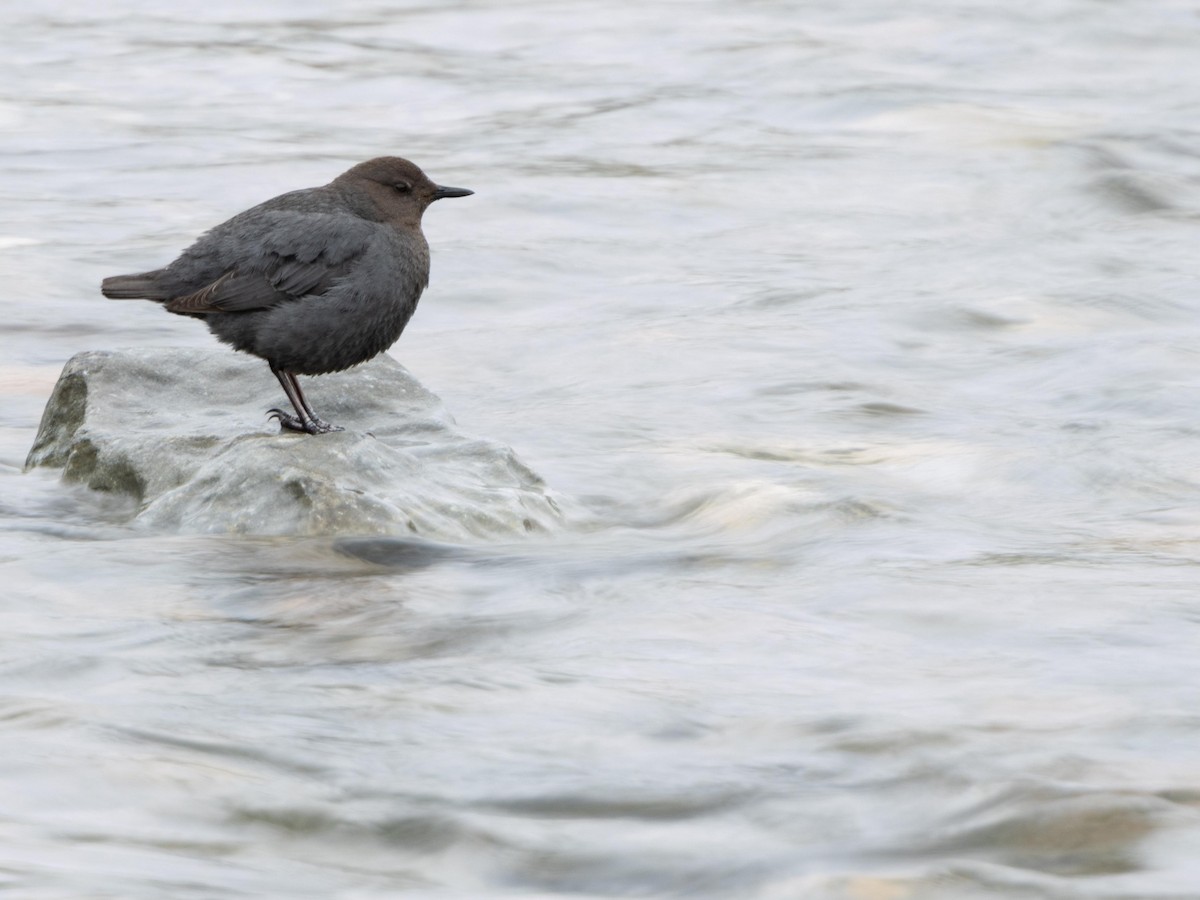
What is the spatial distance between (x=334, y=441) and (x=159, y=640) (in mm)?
1046

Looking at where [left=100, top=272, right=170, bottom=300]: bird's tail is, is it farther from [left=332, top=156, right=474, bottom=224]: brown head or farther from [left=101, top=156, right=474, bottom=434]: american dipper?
[left=332, top=156, right=474, bottom=224]: brown head

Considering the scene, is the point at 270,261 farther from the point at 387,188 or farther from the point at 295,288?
the point at 387,188

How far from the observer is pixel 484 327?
880 centimetres

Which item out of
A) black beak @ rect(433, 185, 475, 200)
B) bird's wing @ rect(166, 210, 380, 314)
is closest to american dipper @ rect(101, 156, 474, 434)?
bird's wing @ rect(166, 210, 380, 314)

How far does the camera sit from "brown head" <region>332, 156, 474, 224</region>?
6.27 meters

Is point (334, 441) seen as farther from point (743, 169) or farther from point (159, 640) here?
point (743, 169)

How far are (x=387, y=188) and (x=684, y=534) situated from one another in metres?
1.53

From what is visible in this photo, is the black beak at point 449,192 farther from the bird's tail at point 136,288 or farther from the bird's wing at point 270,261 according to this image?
the bird's tail at point 136,288

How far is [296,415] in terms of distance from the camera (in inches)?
241

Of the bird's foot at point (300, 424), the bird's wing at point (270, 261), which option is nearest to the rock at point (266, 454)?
the bird's foot at point (300, 424)

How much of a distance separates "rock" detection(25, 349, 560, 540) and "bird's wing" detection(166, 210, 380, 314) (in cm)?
42

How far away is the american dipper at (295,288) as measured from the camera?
582 cm

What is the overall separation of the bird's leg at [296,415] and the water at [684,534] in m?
0.60

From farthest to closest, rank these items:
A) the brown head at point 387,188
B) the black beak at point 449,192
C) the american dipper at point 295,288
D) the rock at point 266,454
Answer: the black beak at point 449,192 < the brown head at point 387,188 < the american dipper at point 295,288 < the rock at point 266,454
